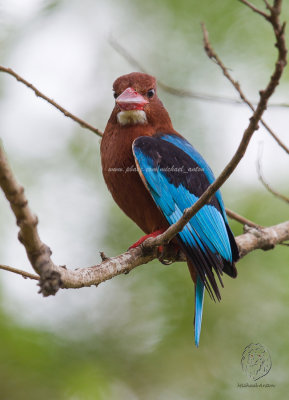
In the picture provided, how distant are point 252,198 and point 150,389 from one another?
1.69m

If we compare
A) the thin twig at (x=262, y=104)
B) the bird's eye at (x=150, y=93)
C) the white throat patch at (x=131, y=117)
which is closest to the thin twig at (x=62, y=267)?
the thin twig at (x=262, y=104)

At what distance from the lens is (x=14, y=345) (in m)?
3.84

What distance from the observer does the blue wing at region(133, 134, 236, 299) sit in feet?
11.4

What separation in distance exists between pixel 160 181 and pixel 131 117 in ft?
1.91

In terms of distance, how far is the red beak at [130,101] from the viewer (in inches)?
155

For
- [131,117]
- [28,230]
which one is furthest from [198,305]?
[28,230]

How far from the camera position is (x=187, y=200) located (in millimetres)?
3684

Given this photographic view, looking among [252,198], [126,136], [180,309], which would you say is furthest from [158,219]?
[252,198]

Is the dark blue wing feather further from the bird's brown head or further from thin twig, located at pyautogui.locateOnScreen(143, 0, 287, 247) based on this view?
thin twig, located at pyautogui.locateOnScreen(143, 0, 287, 247)

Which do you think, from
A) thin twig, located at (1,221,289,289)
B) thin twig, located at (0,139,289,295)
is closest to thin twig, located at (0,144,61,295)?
thin twig, located at (0,139,289,295)

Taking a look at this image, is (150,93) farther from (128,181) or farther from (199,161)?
(128,181)

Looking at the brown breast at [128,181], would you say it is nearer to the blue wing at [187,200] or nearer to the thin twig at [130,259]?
the blue wing at [187,200]

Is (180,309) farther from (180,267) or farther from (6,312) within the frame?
(6,312)

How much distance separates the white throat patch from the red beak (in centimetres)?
3
